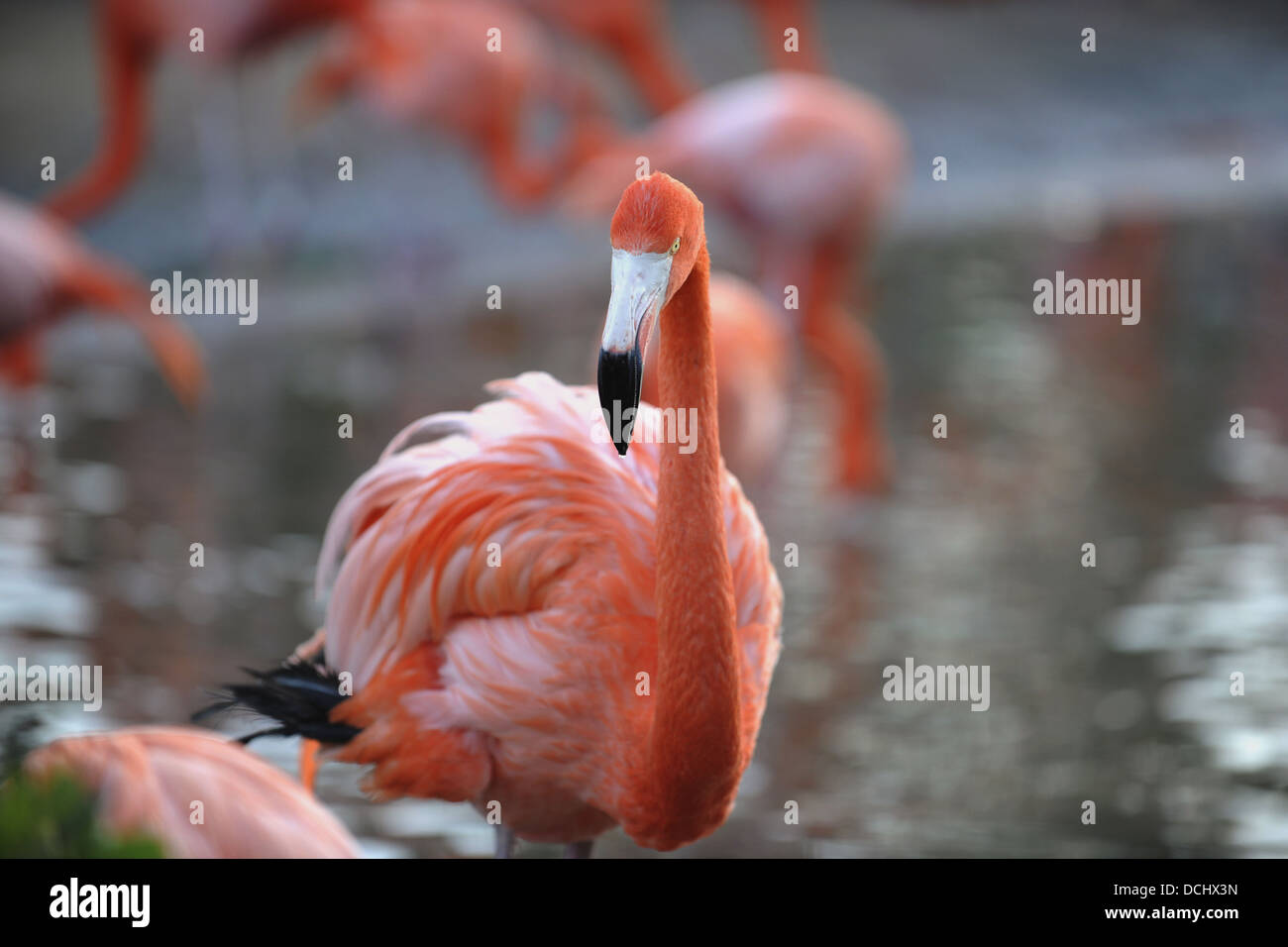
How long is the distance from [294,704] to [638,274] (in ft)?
3.08

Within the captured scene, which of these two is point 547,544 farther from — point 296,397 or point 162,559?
point 296,397

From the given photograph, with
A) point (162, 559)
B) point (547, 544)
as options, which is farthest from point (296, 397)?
point (547, 544)

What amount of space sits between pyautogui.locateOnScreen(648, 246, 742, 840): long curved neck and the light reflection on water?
133 cm

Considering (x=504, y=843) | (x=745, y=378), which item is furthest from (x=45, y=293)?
(x=504, y=843)

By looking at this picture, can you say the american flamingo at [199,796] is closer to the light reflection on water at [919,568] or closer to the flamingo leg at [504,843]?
the flamingo leg at [504,843]

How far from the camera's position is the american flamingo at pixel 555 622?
1948 millimetres

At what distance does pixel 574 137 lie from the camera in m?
6.53

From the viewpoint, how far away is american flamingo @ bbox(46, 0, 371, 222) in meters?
6.11

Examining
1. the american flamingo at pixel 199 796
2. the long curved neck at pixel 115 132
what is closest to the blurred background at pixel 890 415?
the long curved neck at pixel 115 132

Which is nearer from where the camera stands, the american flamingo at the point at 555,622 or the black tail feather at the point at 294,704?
the american flamingo at the point at 555,622

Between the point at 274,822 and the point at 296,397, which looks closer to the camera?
the point at 274,822

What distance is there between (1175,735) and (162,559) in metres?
2.78

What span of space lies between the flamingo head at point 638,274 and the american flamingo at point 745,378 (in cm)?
217
